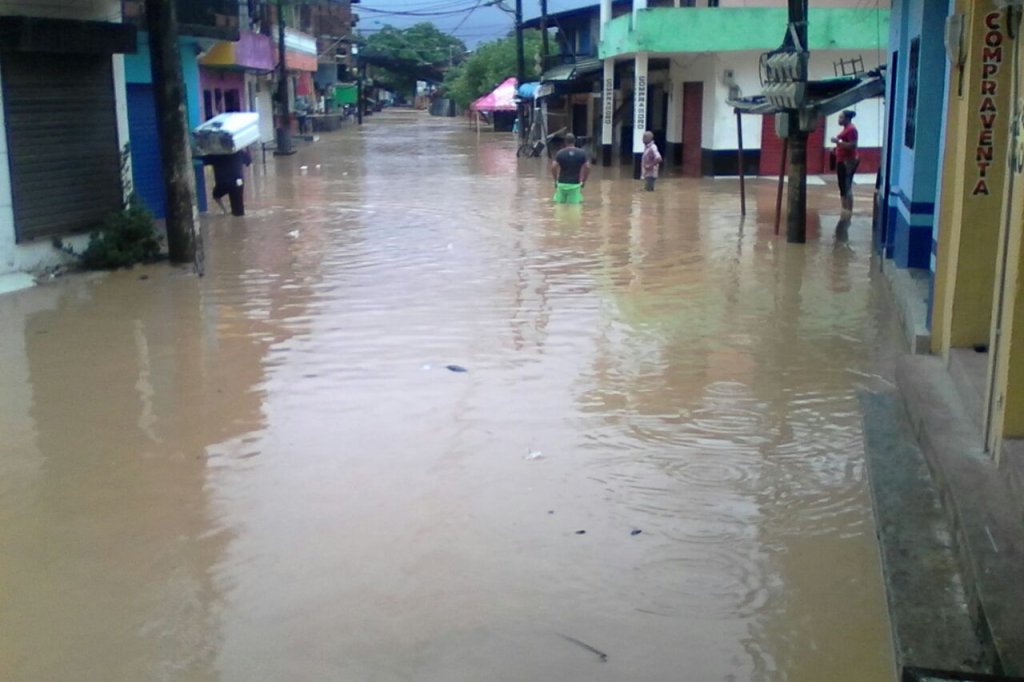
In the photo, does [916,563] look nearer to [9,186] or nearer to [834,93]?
[9,186]

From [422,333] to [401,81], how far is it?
10784 cm

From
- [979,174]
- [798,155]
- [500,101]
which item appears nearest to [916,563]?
[979,174]

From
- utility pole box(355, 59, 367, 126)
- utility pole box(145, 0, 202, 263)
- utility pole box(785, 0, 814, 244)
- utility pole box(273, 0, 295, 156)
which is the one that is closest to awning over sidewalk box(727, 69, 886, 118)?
utility pole box(785, 0, 814, 244)

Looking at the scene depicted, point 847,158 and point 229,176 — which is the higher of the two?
point 847,158

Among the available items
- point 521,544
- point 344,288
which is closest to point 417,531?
point 521,544

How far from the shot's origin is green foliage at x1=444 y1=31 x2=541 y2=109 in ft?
186

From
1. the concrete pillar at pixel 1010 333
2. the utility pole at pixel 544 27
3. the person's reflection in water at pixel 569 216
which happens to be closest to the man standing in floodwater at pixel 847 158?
the person's reflection in water at pixel 569 216

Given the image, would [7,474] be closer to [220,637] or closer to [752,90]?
[220,637]

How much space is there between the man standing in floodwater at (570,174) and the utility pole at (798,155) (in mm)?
5501

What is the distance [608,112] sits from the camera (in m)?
30.1

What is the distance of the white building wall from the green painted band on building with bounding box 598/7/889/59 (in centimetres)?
1428

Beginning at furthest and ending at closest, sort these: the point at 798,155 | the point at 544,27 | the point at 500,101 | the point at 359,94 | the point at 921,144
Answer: the point at 359,94, the point at 500,101, the point at 544,27, the point at 798,155, the point at 921,144

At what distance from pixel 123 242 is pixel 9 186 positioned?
1598mm

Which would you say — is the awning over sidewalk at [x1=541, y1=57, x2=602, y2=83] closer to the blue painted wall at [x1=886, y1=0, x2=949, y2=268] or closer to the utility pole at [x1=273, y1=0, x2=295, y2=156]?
the utility pole at [x1=273, y1=0, x2=295, y2=156]
